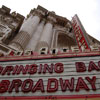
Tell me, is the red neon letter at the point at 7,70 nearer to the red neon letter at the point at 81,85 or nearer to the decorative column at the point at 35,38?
the red neon letter at the point at 81,85

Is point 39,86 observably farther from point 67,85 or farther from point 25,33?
point 25,33

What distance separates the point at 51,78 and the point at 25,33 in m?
9.46

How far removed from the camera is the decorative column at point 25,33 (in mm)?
11823

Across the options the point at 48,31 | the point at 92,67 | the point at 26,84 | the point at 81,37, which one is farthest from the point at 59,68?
the point at 48,31

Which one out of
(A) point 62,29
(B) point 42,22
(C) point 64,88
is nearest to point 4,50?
(C) point 64,88

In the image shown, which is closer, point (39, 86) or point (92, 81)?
point (92, 81)

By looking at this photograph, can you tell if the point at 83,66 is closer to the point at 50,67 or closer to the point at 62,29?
the point at 50,67

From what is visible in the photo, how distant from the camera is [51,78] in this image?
591 centimetres

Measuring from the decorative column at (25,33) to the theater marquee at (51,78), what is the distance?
4.61 metres

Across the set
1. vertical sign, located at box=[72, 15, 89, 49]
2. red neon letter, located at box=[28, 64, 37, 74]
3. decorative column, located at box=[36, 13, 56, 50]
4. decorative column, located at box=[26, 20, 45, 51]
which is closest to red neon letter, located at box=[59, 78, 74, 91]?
red neon letter, located at box=[28, 64, 37, 74]

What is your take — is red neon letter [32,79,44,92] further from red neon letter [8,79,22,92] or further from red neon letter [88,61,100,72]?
red neon letter [88,61,100,72]

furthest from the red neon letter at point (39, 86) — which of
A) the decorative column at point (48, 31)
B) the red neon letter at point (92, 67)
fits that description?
the decorative column at point (48, 31)

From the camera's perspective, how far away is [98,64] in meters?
6.29

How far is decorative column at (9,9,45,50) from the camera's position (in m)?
11.8
